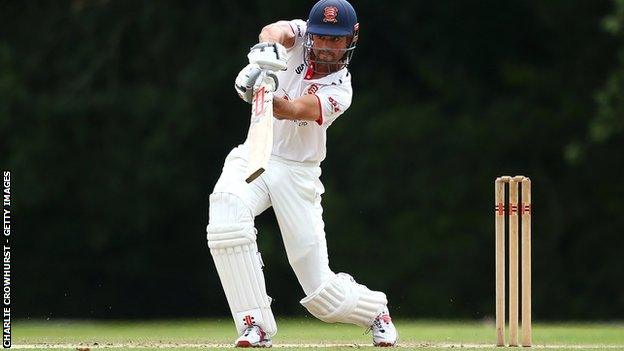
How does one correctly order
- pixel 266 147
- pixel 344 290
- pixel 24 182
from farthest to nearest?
pixel 24 182
pixel 344 290
pixel 266 147

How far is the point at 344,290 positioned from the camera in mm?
6094

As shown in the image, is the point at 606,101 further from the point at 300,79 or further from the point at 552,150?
the point at 300,79

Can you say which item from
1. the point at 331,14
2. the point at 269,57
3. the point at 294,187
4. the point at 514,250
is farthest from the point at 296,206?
the point at 514,250

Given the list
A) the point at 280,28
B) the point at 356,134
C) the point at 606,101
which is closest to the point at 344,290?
the point at 280,28

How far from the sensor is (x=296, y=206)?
6.05m

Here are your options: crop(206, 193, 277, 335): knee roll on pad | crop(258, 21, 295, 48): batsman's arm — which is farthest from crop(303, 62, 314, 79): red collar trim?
crop(206, 193, 277, 335): knee roll on pad

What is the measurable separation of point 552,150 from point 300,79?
10.2m

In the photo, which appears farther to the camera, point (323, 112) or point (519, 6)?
point (519, 6)

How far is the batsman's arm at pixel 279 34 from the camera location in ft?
19.7

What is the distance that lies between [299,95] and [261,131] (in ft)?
1.64

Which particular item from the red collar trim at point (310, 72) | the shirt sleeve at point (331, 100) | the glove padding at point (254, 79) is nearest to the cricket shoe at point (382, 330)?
the shirt sleeve at point (331, 100)

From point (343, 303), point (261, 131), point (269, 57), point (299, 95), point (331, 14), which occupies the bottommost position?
point (343, 303)

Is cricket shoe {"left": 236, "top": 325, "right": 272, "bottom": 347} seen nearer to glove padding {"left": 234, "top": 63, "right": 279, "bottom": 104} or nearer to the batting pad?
the batting pad

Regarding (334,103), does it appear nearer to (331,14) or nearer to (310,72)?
(310,72)
